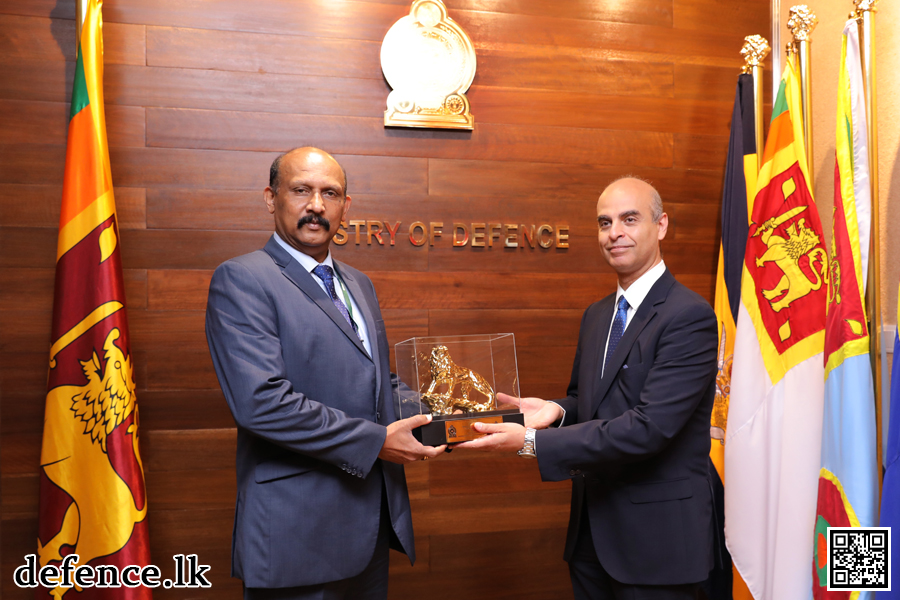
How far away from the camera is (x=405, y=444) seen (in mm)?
1771

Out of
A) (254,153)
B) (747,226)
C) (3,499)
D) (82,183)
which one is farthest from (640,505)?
(3,499)

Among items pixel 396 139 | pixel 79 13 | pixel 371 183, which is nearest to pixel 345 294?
pixel 371 183

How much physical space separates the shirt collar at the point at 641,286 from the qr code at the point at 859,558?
1.03 meters

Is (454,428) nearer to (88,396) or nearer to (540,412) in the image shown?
(540,412)

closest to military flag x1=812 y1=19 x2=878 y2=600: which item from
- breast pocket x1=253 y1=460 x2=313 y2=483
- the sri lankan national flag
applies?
breast pocket x1=253 y1=460 x2=313 y2=483

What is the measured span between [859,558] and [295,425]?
1.82m

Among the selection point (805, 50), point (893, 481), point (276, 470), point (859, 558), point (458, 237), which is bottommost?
point (859, 558)

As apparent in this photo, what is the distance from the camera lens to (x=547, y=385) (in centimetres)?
303

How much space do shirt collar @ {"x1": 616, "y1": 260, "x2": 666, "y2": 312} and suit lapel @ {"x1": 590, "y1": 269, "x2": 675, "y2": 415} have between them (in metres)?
0.03

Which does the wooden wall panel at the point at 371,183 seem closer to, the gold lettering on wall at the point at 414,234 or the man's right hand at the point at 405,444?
the gold lettering on wall at the point at 414,234

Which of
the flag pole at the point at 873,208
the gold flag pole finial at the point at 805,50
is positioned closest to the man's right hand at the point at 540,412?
the flag pole at the point at 873,208

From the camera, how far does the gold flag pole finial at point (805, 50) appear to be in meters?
2.58

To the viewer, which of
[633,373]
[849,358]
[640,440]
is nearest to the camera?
[640,440]

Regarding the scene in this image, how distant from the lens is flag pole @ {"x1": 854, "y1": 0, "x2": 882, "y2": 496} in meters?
2.24
